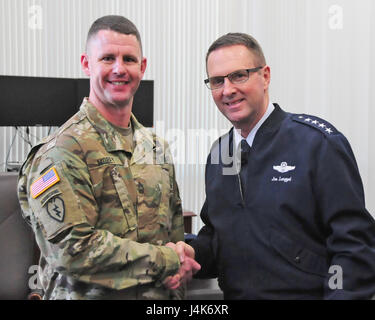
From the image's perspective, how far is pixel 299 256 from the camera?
1301 millimetres

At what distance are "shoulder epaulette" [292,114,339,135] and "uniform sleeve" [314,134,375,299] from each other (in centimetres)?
4

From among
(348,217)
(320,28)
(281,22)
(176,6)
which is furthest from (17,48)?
(348,217)

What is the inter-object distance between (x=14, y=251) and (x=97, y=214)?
55cm

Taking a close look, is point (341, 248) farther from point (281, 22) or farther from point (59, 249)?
point (281, 22)

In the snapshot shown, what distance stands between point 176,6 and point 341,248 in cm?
296

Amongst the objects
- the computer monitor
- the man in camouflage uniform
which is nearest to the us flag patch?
the man in camouflage uniform

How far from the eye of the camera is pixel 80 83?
9.89ft

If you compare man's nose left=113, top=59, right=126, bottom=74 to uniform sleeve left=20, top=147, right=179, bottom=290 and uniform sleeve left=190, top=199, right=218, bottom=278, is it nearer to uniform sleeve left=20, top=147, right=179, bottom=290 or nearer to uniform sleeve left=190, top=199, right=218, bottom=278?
uniform sleeve left=20, top=147, right=179, bottom=290

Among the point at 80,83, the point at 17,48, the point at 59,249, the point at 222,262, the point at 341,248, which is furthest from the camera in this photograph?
the point at 17,48

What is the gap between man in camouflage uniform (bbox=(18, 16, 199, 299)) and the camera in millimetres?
1062

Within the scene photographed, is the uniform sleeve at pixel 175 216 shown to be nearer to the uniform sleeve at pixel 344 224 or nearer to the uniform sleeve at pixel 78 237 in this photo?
the uniform sleeve at pixel 78 237

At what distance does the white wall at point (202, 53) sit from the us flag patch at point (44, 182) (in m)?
2.58

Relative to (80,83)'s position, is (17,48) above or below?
above

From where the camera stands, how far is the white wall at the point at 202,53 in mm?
3508
